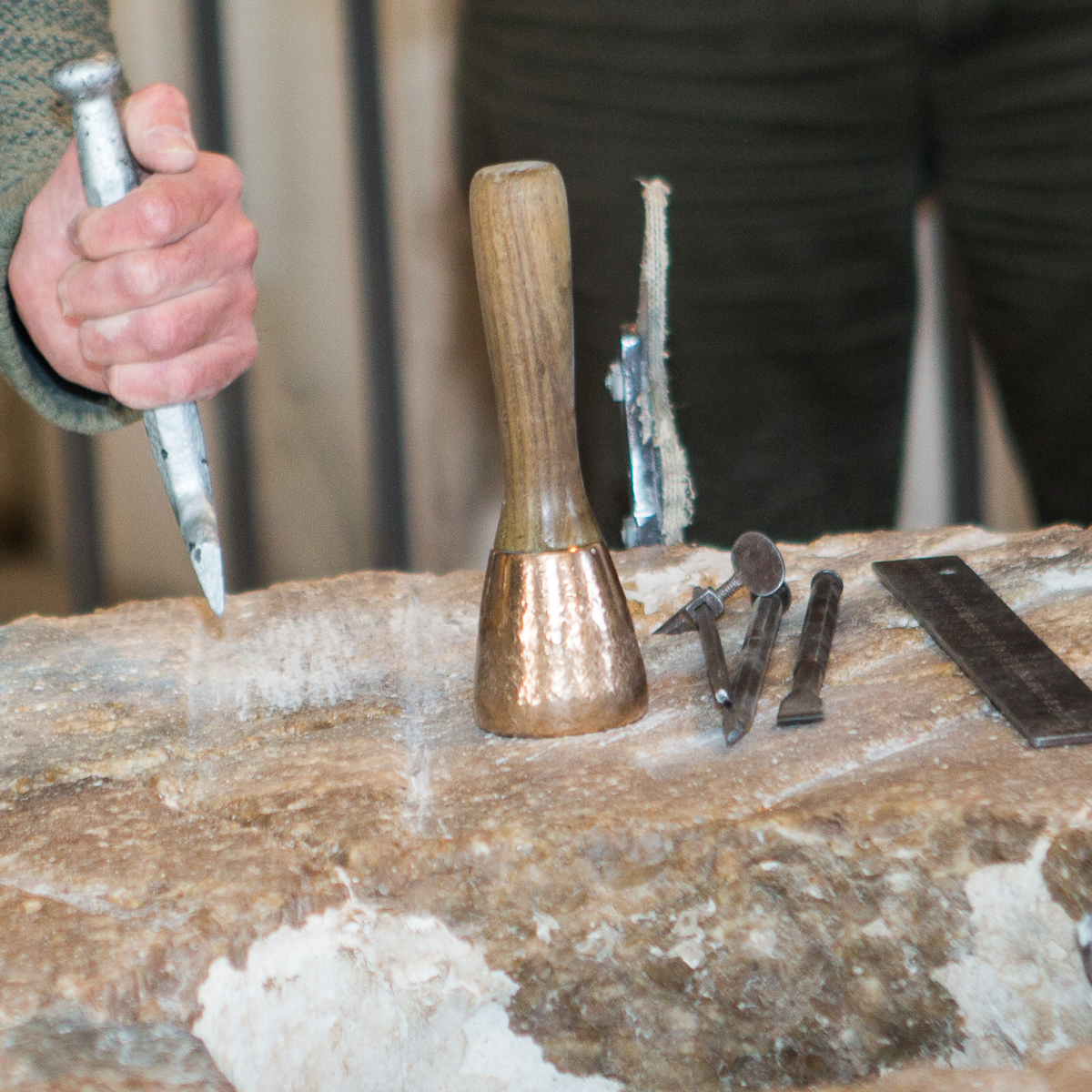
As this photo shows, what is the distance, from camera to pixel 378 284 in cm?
215

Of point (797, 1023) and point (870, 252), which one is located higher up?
point (870, 252)

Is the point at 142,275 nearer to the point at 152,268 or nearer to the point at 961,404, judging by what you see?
the point at 152,268

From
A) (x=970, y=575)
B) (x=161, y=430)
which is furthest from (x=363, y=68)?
(x=970, y=575)

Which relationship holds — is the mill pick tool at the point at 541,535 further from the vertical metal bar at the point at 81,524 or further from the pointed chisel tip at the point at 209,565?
the vertical metal bar at the point at 81,524

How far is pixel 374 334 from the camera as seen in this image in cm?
215

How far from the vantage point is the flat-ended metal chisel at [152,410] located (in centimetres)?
66

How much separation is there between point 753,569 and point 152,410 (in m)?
0.42

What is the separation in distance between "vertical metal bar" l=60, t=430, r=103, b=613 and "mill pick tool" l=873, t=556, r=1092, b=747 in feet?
5.15

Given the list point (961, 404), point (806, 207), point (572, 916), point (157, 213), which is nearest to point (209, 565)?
point (157, 213)

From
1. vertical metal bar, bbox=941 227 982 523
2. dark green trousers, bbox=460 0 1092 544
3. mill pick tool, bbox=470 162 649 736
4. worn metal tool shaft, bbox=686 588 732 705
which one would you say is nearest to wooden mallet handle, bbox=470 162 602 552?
mill pick tool, bbox=470 162 649 736

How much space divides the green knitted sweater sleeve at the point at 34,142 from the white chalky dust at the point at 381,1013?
538 millimetres

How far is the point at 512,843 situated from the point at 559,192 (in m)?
0.35

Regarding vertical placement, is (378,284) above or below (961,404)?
above

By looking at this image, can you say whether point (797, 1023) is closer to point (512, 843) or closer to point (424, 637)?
point (512, 843)
